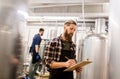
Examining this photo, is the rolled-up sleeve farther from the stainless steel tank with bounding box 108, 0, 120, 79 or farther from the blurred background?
the stainless steel tank with bounding box 108, 0, 120, 79

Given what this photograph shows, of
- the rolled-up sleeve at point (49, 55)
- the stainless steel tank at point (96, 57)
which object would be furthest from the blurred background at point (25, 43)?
the rolled-up sleeve at point (49, 55)

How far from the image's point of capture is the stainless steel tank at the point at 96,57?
12.4 ft

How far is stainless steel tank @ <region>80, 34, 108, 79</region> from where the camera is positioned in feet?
12.4

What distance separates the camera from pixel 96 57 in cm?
380

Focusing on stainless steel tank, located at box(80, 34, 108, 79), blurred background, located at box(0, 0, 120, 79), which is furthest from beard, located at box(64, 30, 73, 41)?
stainless steel tank, located at box(80, 34, 108, 79)

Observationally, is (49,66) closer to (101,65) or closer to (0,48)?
(0,48)

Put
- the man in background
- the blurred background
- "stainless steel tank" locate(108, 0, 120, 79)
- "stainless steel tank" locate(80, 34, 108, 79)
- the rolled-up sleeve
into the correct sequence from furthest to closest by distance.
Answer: the man in background < "stainless steel tank" locate(80, 34, 108, 79) < the rolled-up sleeve < "stainless steel tank" locate(108, 0, 120, 79) < the blurred background

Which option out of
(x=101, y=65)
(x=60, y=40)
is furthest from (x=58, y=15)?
(x=60, y=40)

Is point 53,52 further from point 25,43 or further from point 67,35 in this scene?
point 25,43

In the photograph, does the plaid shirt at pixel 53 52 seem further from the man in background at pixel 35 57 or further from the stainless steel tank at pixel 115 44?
the man in background at pixel 35 57

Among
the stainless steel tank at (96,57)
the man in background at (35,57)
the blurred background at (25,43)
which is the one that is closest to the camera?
the blurred background at (25,43)

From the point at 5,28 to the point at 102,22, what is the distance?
4.43 meters

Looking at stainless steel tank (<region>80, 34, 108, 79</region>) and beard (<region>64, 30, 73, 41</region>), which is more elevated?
beard (<region>64, 30, 73, 41</region>)

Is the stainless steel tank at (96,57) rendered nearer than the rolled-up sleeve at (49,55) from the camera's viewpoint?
No
